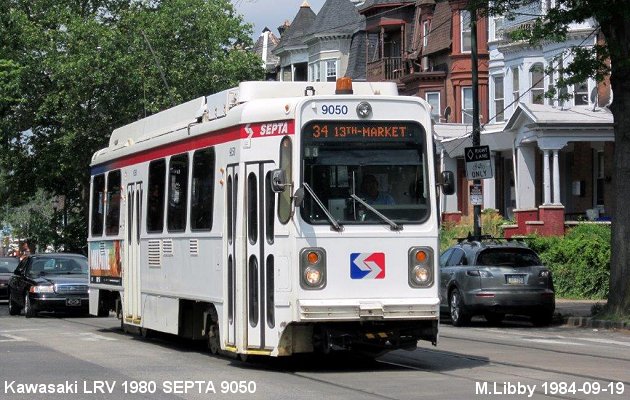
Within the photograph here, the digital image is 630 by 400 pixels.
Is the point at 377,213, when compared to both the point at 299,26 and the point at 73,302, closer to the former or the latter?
the point at 73,302

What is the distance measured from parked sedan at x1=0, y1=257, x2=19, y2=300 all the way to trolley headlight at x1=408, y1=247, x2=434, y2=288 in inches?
1051

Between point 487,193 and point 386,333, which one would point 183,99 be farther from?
point 386,333

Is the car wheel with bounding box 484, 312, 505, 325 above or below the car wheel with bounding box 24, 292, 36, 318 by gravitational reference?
below

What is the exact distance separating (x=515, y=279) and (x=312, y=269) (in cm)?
1065

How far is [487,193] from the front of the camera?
2040 inches

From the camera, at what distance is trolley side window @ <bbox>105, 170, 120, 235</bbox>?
73.0 ft

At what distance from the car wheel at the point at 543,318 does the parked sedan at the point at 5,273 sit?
19.7 m

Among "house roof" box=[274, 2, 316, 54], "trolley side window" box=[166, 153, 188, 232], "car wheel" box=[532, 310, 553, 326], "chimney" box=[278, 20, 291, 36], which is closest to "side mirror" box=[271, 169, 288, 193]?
"trolley side window" box=[166, 153, 188, 232]

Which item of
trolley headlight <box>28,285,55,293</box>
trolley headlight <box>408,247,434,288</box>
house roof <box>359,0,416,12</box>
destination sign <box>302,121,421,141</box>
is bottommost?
trolley headlight <box>28,285,55,293</box>

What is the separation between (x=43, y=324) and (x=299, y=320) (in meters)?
13.4

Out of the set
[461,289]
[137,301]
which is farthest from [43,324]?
[461,289]

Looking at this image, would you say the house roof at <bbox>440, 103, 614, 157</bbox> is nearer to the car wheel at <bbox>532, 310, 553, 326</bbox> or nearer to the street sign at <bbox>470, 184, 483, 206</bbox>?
the street sign at <bbox>470, 184, 483, 206</bbox>

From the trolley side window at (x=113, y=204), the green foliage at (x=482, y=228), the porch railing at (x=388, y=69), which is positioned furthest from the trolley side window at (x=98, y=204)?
the porch railing at (x=388, y=69)

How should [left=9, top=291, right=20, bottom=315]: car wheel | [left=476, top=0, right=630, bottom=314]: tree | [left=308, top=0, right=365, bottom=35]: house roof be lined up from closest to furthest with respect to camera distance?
[left=476, top=0, right=630, bottom=314]: tree < [left=9, top=291, right=20, bottom=315]: car wheel < [left=308, top=0, right=365, bottom=35]: house roof
